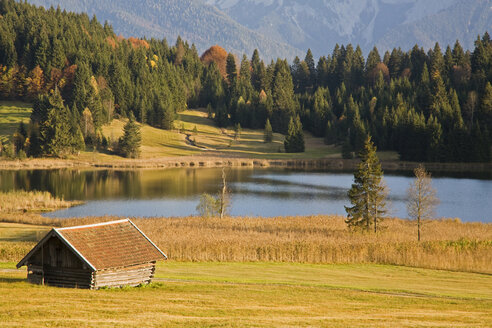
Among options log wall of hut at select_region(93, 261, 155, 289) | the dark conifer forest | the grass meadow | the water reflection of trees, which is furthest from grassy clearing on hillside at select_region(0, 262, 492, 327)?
the dark conifer forest

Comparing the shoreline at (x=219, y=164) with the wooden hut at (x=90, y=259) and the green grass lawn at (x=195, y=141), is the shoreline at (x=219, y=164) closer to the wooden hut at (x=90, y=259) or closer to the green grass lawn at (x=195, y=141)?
the green grass lawn at (x=195, y=141)

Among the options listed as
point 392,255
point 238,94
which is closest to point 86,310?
point 392,255

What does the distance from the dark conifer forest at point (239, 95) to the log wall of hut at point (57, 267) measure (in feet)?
317

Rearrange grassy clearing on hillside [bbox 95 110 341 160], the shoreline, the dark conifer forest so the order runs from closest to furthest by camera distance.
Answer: the shoreline, the dark conifer forest, grassy clearing on hillside [bbox 95 110 341 160]

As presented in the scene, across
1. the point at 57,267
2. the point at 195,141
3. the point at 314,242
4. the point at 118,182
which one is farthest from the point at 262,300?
the point at 195,141

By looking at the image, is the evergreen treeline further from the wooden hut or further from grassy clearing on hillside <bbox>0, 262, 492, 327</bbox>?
the wooden hut

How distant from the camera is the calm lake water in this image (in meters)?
71.1

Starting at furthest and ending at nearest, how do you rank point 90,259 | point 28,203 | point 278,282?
point 28,203 → point 278,282 → point 90,259

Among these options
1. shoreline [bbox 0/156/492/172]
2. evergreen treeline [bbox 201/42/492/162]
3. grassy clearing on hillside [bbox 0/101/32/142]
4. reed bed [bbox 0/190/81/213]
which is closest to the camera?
reed bed [bbox 0/190/81/213]

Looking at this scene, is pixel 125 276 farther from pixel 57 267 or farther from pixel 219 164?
pixel 219 164

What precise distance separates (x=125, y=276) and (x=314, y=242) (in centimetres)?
1922

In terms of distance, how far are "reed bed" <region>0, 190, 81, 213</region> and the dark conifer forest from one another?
5222cm

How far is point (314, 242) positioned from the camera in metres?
45.2

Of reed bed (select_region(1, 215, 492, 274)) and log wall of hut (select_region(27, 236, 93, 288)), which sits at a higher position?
log wall of hut (select_region(27, 236, 93, 288))
